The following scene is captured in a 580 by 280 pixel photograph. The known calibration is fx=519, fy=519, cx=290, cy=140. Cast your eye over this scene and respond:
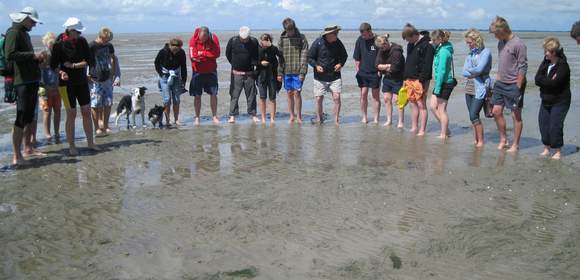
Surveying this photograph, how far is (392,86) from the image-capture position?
10.2m

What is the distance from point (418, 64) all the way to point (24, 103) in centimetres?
634

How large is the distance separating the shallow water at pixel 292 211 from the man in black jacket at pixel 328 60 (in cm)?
196

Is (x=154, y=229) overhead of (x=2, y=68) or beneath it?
beneath

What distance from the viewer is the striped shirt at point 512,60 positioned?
25.2 feet

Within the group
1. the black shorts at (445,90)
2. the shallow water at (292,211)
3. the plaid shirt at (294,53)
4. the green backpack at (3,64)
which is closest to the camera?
the shallow water at (292,211)

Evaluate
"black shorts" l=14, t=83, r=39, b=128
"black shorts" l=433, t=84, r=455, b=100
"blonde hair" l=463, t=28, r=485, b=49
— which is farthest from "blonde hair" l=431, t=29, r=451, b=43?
"black shorts" l=14, t=83, r=39, b=128

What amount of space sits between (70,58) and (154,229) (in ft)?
12.4

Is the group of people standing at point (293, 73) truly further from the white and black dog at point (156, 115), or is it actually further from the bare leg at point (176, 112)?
the white and black dog at point (156, 115)

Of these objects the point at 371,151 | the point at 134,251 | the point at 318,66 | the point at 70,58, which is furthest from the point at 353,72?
the point at 134,251

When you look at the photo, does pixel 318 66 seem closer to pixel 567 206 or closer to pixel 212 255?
pixel 567 206

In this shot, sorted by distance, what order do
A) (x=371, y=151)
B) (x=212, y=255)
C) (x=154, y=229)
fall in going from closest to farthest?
(x=212, y=255), (x=154, y=229), (x=371, y=151)

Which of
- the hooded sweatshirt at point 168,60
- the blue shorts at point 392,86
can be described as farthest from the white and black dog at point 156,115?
the blue shorts at point 392,86

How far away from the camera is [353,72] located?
68.4 ft

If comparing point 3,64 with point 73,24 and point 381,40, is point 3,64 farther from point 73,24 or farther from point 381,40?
point 381,40
